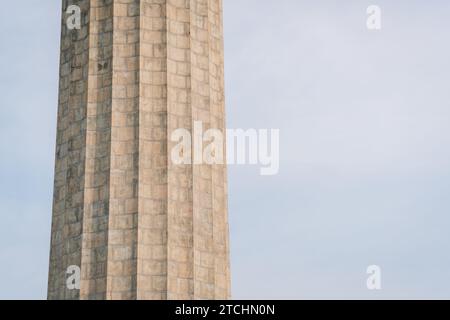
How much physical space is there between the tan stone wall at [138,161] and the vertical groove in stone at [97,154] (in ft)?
0.08

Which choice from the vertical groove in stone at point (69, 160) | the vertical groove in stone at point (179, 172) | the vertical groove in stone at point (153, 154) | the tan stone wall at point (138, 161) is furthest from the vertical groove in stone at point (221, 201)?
the vertical groove in stone at point (69, 160)

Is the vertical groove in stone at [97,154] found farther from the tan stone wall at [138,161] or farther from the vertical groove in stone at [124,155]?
the vertical groove in stone at [124,155]

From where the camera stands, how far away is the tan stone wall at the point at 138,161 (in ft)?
96.0

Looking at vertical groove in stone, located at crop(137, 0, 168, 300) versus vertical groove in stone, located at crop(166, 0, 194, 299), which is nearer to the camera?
vertical groove in stone, located at crop(137, 0, 168, 300)

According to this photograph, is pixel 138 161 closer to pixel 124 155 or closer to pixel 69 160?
pixel 124 155

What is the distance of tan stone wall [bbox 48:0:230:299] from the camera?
29.2 meters

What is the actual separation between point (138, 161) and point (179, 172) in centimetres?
100

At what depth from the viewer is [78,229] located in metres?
29.9

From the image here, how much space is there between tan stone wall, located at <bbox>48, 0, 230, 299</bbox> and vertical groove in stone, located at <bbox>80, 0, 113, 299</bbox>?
0.02 m

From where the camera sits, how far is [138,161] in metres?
29.9

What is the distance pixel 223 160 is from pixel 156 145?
183 cm

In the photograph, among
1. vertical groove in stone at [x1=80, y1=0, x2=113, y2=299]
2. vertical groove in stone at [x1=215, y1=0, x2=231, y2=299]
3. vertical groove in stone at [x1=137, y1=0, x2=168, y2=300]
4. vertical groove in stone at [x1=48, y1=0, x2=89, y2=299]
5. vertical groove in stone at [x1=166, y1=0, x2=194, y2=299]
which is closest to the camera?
vertical groove in stone at [x1=137, y1=0, x2=168, y2=300]

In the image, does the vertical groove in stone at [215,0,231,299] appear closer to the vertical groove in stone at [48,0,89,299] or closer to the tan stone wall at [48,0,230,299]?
the tan stone wall at [48,0,230,299]

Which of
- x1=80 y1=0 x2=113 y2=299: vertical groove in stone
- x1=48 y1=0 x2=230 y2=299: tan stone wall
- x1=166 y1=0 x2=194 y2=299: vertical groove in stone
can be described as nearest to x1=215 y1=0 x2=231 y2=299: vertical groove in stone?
x1=48 y1=0 x2=230 y2=299: tan stone wall
